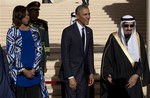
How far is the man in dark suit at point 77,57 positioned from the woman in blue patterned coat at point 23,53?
386mm

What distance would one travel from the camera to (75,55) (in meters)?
6.23

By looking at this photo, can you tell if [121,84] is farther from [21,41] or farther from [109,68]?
[21,41]

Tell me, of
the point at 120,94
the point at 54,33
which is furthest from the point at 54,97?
the point at 54,33

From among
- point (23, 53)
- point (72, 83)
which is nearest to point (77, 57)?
point (72, 83)

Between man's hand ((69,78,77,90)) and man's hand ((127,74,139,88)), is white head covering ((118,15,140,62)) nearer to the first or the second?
man's hand ((127,74,139,88))

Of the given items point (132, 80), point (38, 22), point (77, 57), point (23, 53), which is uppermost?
point (38, 22)

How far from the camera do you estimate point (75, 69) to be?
6.26m

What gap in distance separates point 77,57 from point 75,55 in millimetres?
42

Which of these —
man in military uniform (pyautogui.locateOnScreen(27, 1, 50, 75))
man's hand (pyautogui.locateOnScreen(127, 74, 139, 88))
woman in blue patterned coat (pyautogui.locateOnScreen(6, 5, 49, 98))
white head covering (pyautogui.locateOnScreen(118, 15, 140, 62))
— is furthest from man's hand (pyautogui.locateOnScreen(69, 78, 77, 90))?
man in military uniform (pyautogui.locateOnScreen(27, 1, 50, 75))

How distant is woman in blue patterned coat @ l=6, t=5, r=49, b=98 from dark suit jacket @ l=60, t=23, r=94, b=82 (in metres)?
0.36

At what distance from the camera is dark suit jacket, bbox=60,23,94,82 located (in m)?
6.13

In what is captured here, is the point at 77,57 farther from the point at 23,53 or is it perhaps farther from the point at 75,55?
the point at 23,53

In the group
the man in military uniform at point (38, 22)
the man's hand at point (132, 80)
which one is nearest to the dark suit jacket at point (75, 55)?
the man's hand at point (132, 80)

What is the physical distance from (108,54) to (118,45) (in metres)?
0.19
